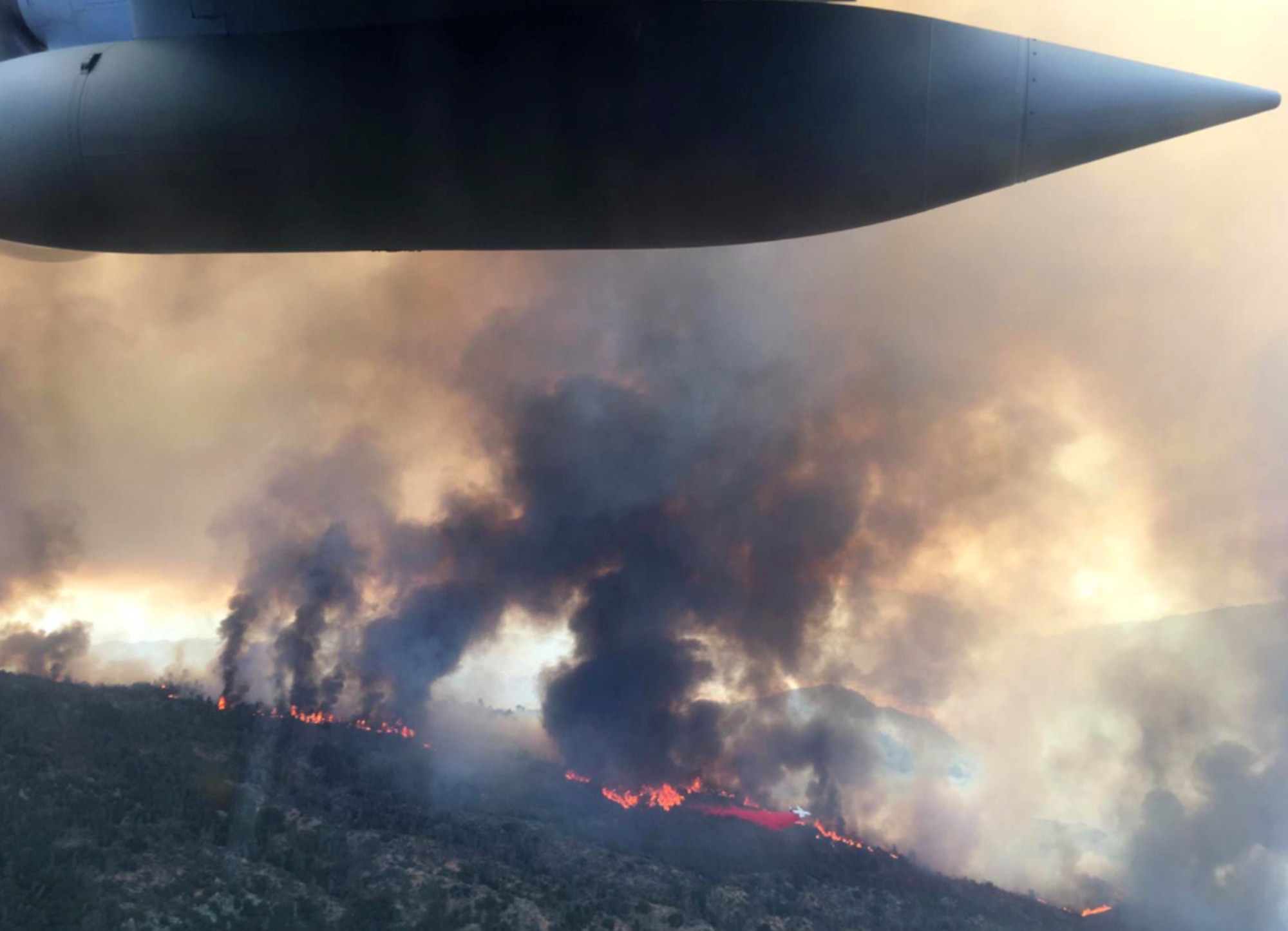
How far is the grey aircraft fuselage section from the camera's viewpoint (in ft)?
21.1

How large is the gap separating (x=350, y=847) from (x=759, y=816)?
1985 centimetres

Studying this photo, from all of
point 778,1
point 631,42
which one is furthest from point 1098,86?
point 631,42

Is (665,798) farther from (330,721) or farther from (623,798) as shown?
(330,721)

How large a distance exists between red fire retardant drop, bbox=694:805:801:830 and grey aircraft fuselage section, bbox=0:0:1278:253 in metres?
35.5

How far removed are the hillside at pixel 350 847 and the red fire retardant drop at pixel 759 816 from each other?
24.7 inches

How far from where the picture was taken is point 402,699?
126 feet

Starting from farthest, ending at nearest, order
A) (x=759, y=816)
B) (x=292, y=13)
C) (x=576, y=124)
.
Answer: (x=759, y=816)
(x=292, y=13)
(x=576, y=124)

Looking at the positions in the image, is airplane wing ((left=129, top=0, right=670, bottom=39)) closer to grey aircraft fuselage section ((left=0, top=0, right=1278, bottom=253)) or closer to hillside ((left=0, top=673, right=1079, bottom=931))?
grey aircraft fuselage section ((left=0, top=0, right=1278, bottom=253))

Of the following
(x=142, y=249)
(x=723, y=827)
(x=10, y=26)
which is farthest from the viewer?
(x=723, y=827)

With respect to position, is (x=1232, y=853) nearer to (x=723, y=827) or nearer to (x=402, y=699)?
(x=723, y=827)

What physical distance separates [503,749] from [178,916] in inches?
881

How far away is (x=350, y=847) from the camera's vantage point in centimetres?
2516

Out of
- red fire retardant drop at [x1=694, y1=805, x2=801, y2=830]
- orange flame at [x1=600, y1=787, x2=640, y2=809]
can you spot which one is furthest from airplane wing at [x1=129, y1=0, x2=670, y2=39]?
red fire retardant drop at [x1=694, y1=805, x2=801, y2=830]

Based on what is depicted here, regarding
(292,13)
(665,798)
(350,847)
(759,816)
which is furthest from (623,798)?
(292,13)
